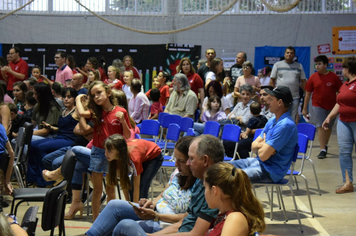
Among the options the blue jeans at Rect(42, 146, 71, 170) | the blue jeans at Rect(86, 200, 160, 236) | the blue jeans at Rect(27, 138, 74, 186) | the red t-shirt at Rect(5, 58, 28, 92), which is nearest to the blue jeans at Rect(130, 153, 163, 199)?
the blue jeans at Rect(86, 200, 160, 236)

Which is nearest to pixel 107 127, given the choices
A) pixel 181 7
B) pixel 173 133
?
pixel 173 133

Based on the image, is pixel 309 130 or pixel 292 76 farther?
pixel 292 76

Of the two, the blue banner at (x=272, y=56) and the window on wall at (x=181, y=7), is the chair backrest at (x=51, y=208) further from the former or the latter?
the blue banner at (x=272, y=56)

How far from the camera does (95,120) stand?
5035 mm

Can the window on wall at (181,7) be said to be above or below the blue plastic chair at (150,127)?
above

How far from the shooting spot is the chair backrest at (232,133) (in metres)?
6.32

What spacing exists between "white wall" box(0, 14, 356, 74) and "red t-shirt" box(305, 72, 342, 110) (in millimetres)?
4784

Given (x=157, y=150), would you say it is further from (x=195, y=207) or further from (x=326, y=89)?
(x=326, y=89)

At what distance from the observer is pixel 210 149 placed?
10.5 feet

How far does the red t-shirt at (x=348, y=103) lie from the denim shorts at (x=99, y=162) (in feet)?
10.5

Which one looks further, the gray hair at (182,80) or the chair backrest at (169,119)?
the gray hair at (182,80)

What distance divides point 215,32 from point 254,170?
29.9 feet

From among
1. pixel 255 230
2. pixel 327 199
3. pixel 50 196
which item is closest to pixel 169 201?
pixel 50 196

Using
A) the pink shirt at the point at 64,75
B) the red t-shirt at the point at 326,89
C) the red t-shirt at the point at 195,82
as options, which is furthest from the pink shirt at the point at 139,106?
the red t-shirt at the point at 326,89
